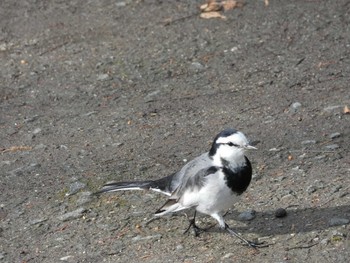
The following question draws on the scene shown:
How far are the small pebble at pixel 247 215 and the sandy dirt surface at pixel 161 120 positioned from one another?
3 cm

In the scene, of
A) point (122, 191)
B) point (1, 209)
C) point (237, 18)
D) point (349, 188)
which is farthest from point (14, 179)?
point (237, 18)

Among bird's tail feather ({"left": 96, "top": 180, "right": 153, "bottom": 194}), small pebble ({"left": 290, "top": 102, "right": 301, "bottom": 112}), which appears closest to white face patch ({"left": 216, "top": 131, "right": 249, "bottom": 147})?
Answer: bird's tail feather ({"left": 96, "top": 180, "right": 153, "bottom": 194})

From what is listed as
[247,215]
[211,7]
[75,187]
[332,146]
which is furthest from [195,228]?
[211,7]

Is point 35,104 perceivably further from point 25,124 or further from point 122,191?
point 122,191

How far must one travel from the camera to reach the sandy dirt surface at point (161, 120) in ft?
20.4

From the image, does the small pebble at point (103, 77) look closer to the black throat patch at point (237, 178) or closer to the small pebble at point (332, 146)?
the small pebble at point (332, 146)

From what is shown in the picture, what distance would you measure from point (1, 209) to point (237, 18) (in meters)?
4.05

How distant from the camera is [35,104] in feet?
28.3

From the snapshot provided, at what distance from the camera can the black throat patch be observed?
590cm

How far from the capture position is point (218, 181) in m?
5.92

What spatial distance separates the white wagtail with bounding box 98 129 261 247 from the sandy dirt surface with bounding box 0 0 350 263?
0.27 meters

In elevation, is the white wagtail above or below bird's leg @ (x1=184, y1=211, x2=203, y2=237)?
above

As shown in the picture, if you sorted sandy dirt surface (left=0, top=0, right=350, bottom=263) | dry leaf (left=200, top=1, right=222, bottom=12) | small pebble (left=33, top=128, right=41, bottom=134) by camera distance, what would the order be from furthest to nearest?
1. dry leaf (left=200, top=1, right=222, bottom=12)
2. small pebble (left=33, top=128, right=41, bottom=134)
3. sandy dirt surface (left=0, top=0, right=350, bottom=263)

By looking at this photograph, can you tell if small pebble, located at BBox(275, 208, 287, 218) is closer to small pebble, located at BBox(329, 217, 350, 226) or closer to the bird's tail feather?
small pebble, located at BBox(329, 217, 350, 226)
